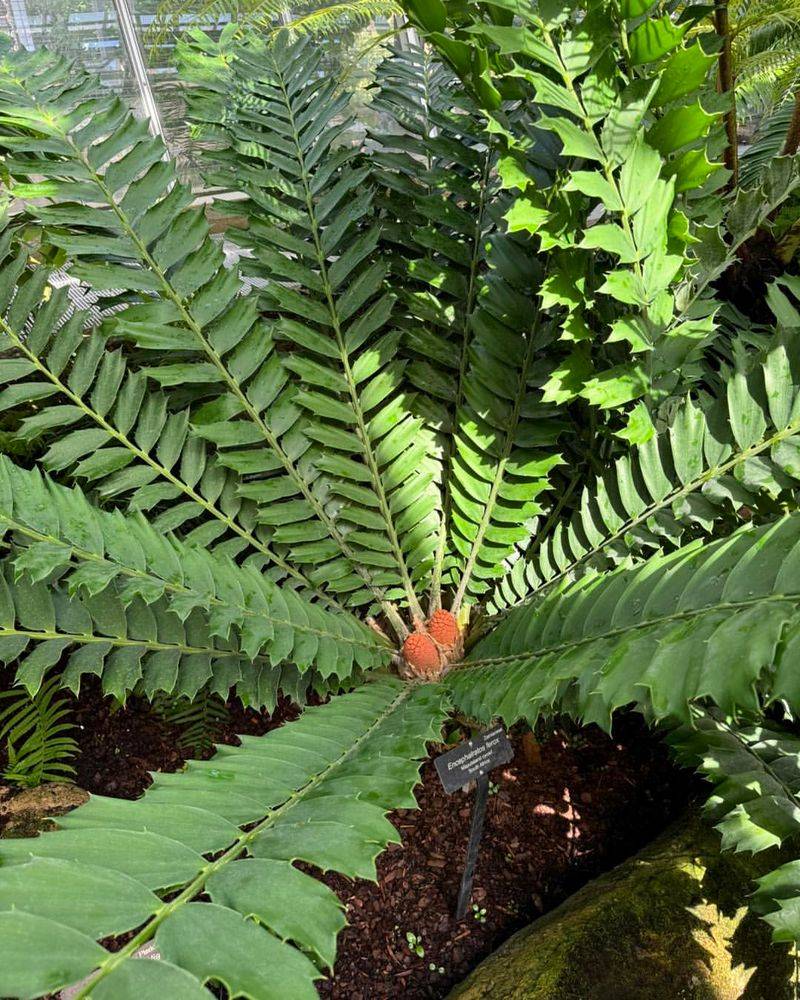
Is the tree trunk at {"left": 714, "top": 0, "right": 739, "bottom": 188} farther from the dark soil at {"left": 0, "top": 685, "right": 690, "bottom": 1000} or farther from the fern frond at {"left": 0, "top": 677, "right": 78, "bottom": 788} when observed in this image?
the fern frond at {"left": 0, "top": 677, "right": 78, "bottom": 788}

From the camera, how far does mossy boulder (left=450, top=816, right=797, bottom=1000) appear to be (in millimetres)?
1019

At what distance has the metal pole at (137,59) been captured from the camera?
7.79 feet

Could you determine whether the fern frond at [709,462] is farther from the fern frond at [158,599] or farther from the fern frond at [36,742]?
the fern frond at [36,742]

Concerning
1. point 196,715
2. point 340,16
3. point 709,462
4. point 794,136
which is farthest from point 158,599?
point 340,16

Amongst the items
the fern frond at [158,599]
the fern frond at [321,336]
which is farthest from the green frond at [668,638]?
the fern frond at [321,336]

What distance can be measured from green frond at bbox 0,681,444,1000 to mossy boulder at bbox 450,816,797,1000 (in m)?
0.55

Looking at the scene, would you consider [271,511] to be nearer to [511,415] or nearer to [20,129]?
[511,415]

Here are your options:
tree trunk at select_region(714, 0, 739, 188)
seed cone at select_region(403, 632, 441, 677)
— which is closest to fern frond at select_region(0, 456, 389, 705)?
seed cone at select_region(403, 632, 441, 677)

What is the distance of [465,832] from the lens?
1325mm

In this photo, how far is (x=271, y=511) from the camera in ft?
4.11

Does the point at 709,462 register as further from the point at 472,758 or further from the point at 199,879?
the point at 199,879

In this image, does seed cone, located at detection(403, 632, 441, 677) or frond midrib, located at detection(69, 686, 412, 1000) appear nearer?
frond midrib, located at detection(69, 686, 412, 1000)

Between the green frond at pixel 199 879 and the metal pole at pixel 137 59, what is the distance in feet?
7.59

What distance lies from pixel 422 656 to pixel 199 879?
77 cm
